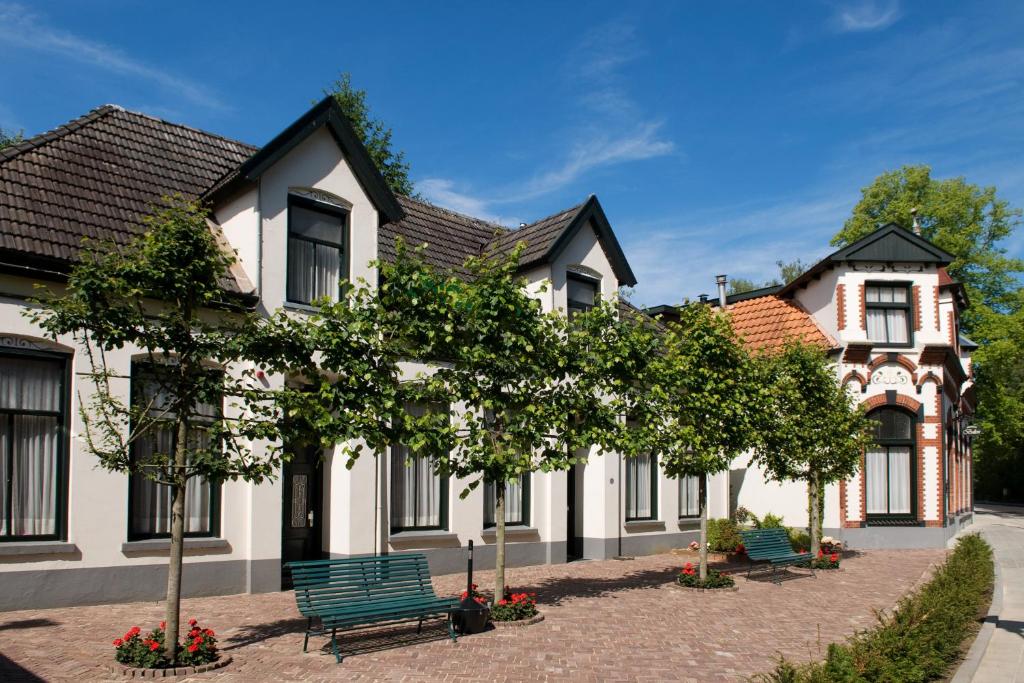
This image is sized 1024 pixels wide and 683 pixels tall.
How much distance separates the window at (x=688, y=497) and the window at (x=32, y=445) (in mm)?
15310

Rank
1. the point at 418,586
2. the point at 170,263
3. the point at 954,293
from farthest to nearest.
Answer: the point at 954,293, the point at 418,586, the point at 170,263

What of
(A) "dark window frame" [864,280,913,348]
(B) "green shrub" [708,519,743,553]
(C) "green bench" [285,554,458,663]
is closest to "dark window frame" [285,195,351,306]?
(C) "green bench" [285,554,458,663]

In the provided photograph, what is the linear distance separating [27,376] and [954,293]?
91.1 feet

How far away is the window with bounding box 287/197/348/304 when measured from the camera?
1487 cm

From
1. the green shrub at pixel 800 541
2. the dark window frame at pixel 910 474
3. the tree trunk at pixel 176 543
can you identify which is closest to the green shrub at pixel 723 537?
the green shrub at pixel 800 541

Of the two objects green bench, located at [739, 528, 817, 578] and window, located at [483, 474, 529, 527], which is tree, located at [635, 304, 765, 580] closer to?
green bench, located at [739, 528, 817, 578]

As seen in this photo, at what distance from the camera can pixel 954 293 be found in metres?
28.6

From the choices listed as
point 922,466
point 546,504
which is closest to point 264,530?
point 546,504

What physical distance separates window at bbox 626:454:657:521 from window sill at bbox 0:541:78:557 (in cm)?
1282

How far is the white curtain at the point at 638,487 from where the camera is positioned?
20922 millimetres

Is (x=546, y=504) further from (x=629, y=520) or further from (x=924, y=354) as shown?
(x=924, y=354)

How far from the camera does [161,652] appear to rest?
8.84 metres

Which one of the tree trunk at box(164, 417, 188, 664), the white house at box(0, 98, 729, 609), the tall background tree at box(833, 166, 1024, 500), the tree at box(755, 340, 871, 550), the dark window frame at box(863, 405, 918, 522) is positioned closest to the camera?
the tree trunk at box(164, 417, 188, 664)

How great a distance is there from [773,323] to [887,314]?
3563 mm
